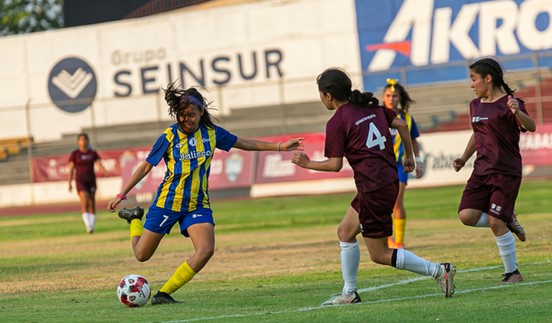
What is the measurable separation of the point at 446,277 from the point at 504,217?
1.48m

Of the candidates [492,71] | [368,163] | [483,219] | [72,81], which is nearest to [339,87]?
[368,163]

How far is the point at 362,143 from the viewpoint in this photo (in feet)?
33.0

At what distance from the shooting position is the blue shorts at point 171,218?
11070 millimetres

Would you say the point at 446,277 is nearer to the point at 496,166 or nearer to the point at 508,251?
the point at 508,251

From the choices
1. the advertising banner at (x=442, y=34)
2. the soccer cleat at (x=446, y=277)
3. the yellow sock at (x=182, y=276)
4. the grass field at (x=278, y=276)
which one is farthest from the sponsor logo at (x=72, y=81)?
the soccer cleat at (x=446, y=277)

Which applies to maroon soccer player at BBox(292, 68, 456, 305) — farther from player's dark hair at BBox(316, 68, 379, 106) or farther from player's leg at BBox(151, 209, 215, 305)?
player's leg at BBox(151, 209, 215, 305)

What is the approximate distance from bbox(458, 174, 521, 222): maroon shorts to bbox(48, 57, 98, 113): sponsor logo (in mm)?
34812

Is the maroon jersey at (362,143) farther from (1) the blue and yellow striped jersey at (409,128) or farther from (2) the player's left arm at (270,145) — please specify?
(1) the blue and yellow striped jersey at (409,128)

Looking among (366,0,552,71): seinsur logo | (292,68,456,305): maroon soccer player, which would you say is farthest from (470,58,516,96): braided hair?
(366,0,552,71): seinsur logo

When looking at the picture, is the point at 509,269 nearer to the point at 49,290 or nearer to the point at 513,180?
the point at 513,180

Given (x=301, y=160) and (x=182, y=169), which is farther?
(x=182, y=169)

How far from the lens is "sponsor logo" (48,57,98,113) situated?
45469mm

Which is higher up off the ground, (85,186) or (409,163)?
(409,163)

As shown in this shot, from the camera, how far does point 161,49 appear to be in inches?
1781
